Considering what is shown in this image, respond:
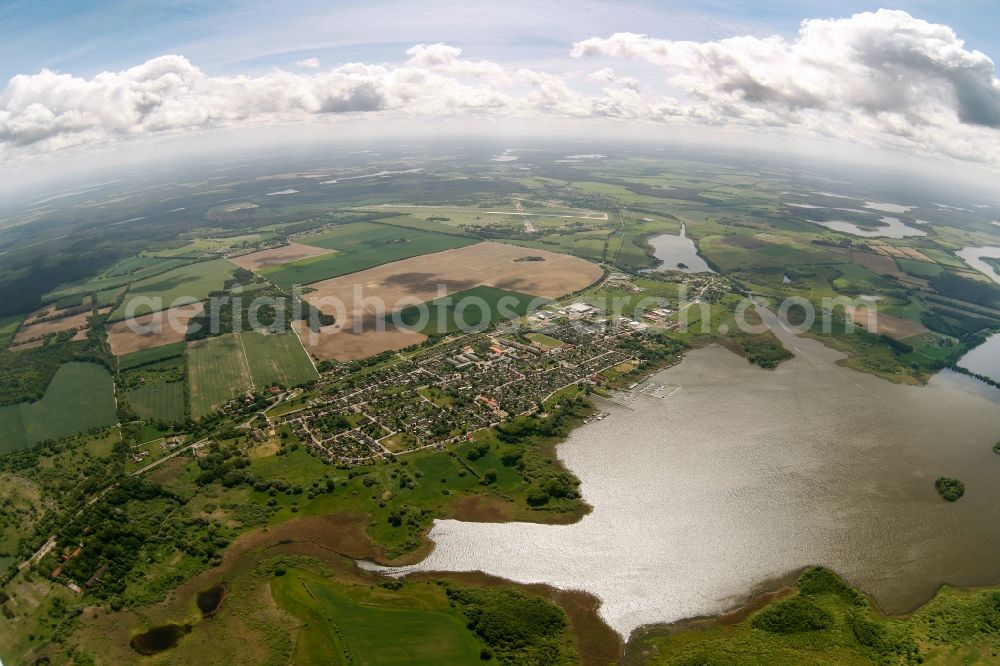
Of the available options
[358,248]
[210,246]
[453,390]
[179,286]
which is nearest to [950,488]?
[453,390]

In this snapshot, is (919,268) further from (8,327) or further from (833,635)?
(8,327)

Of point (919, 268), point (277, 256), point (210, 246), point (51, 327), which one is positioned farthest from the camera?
point (210, 246)

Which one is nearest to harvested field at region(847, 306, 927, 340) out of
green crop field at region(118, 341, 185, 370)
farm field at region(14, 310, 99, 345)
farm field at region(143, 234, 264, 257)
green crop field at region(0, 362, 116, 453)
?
green crop field at region(118, 341, 185, 370)

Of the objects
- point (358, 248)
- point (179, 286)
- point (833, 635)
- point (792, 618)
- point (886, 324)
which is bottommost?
point (833, 635)

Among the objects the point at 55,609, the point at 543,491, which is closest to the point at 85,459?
the point at 55,609

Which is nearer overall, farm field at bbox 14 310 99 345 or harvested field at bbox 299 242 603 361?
harvested field at bbox 299 242 603 361

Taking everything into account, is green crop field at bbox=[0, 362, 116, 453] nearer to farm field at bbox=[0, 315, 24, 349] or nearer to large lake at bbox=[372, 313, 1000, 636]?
farm field at bbox=[0, 315, 24, 349]
